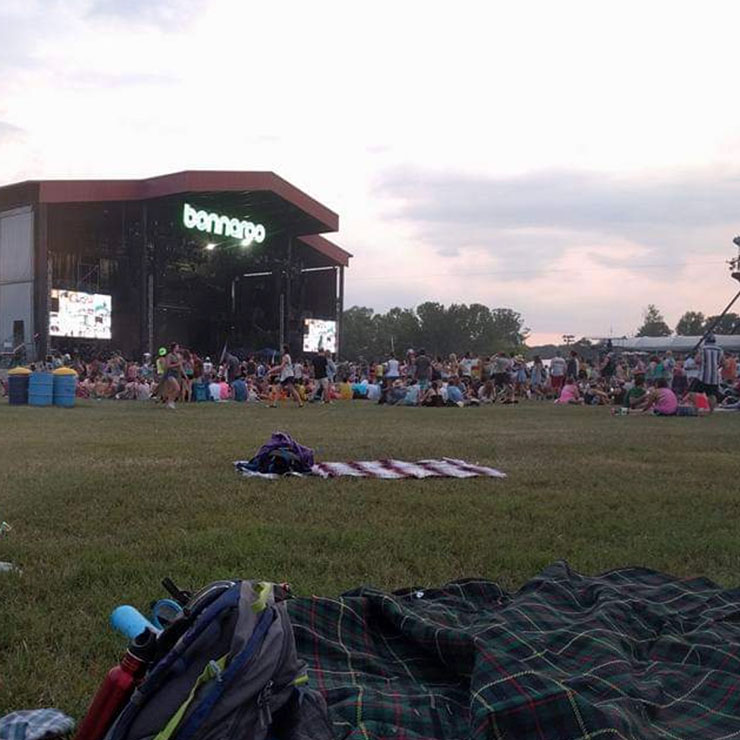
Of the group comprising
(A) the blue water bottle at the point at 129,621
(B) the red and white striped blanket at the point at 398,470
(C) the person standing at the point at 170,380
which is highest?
(C) the person standing at the point at 170,380

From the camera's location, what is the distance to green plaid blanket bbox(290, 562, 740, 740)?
192cm

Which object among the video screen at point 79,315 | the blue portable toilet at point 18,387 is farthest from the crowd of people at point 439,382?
the blue portable toilet at point 18,387

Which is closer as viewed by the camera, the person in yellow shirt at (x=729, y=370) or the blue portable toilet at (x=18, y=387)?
the blue portable toilet at (x=18, y=387)

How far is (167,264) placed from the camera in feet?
102

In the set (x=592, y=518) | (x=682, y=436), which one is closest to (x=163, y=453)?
(x=592, y=518)

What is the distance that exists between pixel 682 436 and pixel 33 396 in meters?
12.8

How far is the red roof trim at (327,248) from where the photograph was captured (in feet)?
119

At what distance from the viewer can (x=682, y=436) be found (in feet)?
33.3

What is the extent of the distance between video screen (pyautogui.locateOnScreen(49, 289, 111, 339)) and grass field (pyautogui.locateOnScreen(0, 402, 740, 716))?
19837mm

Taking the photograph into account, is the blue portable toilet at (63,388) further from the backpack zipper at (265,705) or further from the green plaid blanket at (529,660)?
the backpack zipper at (265,705)

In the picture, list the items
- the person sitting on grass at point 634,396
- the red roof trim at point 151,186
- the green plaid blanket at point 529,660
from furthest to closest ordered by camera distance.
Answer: the red roof trim at point 151,186 < the person sitting on grass at point 634,396 < the green plaid blanket at point 529,660

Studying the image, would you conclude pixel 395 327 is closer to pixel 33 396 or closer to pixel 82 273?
pixel 82 273

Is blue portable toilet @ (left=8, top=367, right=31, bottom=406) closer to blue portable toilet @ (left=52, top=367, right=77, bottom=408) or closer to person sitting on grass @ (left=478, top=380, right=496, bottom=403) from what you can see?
blue portable toilet @ (left=52, top=367, right=77, bottom=408)

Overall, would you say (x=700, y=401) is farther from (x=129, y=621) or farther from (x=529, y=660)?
(x=129, y=621)
